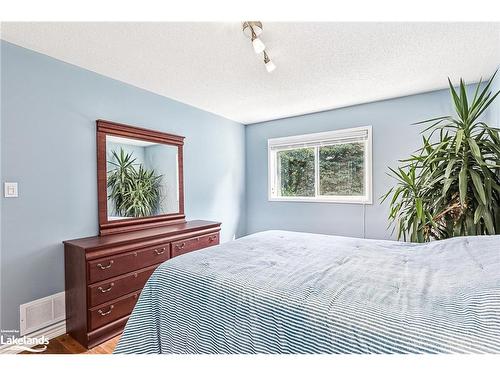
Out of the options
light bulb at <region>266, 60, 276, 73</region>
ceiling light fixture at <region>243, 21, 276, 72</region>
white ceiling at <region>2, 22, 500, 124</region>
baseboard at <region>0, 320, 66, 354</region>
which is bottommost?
baseboard at <region>0, 320, 66, 354</region>

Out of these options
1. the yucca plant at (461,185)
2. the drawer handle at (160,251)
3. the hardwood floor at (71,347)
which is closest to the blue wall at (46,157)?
the hardwood floor at (71,347)

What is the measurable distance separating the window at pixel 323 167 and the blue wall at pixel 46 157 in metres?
2.22

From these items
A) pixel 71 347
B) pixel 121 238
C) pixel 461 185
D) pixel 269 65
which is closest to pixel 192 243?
pixel 121 238

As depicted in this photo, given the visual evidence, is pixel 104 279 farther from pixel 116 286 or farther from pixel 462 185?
pixel 462 185

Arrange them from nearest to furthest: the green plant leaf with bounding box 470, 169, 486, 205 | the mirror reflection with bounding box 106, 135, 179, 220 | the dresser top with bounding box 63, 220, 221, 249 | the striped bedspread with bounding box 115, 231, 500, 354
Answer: the striped bedspread with bounding box 115, 231, 500, 354 → the green plant leaf with bounding box 470, 169, 486, 205 → the dresser top with bounding box 63, 220, 221, 249 → the mirror reflection with bounding box 106, 135, 179, 220

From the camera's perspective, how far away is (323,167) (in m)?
3.73

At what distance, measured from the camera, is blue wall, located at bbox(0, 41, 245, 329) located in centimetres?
184

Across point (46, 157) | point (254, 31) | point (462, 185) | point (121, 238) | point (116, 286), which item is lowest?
point (116, 286)

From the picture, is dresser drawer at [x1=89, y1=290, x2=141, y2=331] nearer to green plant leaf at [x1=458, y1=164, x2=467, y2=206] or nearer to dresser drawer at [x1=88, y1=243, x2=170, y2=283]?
dresser drawer at [x1=88, y1=243, x2=170, y2=283]

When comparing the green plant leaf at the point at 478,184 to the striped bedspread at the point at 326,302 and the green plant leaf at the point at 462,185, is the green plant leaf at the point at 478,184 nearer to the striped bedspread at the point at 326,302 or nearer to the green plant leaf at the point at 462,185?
the green plant leaf at the point at 462,185

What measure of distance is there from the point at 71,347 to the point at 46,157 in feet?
4.95

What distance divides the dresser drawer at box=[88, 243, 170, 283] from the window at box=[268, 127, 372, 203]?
219cm

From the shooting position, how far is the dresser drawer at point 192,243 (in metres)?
2.57

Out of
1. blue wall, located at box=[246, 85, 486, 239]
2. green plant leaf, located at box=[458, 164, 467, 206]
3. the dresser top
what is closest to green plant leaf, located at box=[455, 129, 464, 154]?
green plant leaf, located at box=[458, 164, 467, 206]
